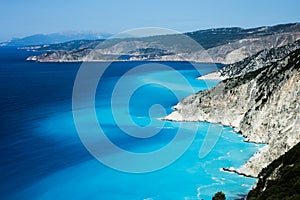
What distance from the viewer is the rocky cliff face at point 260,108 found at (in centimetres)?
3747

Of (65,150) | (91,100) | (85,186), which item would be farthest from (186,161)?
(91,100)

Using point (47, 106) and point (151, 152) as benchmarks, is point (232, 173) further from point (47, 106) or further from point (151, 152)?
point (47, 106)

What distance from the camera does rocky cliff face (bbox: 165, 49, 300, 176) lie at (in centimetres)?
3747

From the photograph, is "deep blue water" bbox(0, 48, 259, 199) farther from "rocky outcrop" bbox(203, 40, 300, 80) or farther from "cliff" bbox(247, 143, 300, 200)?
"rocky outcrop" bbox(203, 40, 300, 80)

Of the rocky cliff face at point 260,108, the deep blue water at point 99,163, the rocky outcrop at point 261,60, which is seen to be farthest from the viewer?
the rocky outcrop at point 261,60

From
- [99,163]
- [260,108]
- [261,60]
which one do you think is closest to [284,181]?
[99,163]

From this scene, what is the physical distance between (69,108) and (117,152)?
3274cm

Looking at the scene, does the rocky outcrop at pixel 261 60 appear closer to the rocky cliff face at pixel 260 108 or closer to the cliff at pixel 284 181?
the rocky cliff face at pixel 260 108

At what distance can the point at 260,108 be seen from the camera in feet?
169

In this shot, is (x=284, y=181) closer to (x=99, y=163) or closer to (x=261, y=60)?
(x=99, y=163)

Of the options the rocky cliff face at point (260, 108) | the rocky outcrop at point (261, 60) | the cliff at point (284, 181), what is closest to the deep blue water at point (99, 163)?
the rocky cliff face at point (260, 108)

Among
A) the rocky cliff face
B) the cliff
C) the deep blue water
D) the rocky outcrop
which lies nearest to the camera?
the cliff

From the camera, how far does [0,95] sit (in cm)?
9162

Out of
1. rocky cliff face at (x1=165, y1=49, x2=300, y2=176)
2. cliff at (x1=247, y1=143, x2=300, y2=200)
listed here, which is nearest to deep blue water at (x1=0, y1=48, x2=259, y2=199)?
rocky cliff face at (x1=165, y1=49, x2=300, y2=176)
